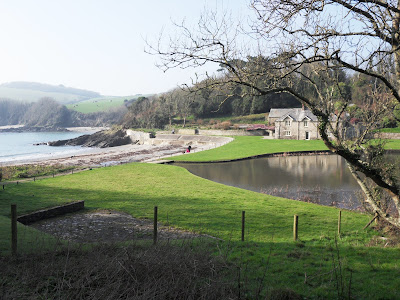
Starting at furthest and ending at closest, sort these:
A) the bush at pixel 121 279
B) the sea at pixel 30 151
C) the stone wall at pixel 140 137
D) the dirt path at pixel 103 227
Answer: the stone wall at pixel 140 137 → the sea at pixel 30 151 → the dirt path at pixel 103 227 → the bush at pixel 121 279

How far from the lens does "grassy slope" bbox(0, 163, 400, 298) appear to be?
788 cm

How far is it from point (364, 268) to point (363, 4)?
6178mm

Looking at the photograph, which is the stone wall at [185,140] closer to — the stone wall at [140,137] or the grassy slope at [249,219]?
the stone wall at [140,137]

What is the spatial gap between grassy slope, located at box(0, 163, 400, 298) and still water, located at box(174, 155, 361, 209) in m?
3.35

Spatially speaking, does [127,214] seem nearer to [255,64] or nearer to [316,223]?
[316,223]

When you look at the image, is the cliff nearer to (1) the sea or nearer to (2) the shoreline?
(1) the sea

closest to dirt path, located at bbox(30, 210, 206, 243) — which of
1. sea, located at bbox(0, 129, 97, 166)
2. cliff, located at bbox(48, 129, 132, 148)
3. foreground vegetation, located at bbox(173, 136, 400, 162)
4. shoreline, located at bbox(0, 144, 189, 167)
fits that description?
foreground vegetation, located at bbox(173, 136, 400, 162)

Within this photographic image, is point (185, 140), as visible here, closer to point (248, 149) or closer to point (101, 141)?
point (101, 141)

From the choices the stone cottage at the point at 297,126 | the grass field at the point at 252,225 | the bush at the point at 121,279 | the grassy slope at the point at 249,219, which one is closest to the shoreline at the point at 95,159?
the grass field at the point at 252,225

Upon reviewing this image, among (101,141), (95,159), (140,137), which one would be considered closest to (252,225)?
(95,159)

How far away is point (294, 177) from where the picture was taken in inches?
1298

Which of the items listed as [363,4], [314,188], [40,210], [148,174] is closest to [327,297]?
[363,4]

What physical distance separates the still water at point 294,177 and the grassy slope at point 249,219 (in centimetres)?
335

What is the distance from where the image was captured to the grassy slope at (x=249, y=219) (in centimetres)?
788
